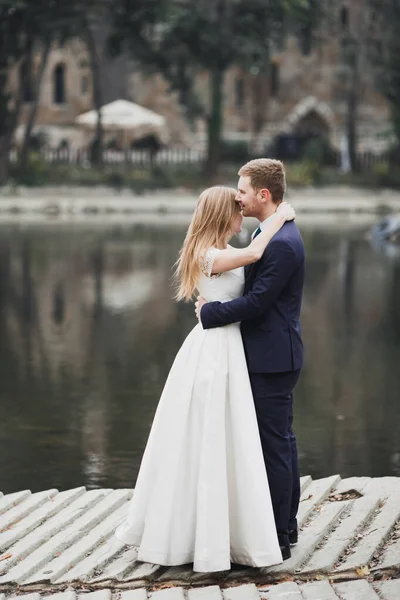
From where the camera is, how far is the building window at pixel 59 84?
69.1 meters

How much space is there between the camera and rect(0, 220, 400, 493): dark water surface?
943 centimetres

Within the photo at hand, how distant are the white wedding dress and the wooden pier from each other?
11 cm

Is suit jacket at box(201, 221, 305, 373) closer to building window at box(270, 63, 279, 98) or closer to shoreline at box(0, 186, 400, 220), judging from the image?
shoreline at box(0, 186, 400, 220)

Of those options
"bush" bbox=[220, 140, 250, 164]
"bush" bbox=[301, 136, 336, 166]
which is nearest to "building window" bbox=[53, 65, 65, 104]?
"bush" bbox=[220, 140, 250, 164]

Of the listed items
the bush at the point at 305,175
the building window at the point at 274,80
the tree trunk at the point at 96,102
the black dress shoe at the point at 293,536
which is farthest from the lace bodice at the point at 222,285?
the building window at the point at 274,80

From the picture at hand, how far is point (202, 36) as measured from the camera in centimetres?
4934

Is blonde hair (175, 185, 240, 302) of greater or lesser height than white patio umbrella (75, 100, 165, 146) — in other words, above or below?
above

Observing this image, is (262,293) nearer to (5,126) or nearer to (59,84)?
(5,126)

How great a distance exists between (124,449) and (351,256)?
56.8 feet

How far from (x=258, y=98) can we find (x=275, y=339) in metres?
64.3

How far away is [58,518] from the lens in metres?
6.86

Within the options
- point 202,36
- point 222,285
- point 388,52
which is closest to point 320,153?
point 388,52

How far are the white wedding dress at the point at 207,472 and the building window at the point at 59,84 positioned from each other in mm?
64453

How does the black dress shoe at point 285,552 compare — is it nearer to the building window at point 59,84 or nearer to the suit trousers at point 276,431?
the suit trousers at point 276,431
